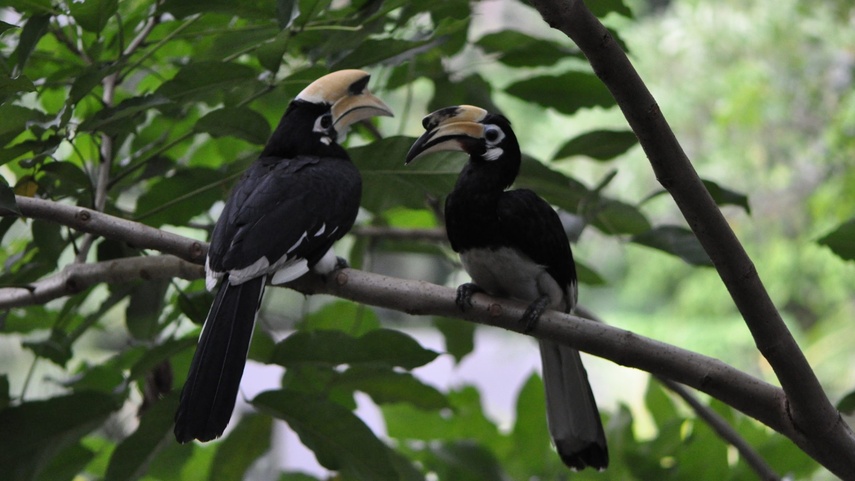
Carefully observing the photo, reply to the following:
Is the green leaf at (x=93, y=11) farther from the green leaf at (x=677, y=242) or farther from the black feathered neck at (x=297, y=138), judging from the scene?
the green leaf at (x=677, y=242)

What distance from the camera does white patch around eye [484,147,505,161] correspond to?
1.53 metres

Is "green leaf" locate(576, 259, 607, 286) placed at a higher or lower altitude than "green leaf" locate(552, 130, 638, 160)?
lower

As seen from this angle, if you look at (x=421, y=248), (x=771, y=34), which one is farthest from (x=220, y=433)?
(x=771, y=34)

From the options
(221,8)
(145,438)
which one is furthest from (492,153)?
(145,438)

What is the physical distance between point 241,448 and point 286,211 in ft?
1.79

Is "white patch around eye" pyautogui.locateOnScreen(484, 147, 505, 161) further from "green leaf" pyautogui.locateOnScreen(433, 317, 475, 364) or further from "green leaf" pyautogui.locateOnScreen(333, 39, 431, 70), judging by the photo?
"green leaf" pyautogui.locateOnScreen(433, 317, 475, 364)

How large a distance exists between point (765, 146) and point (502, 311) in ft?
16.6

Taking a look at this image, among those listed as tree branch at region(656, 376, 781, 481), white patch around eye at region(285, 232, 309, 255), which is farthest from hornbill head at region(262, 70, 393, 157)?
tree branch at region(656, 376, 781, 481)

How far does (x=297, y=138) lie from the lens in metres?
1.63

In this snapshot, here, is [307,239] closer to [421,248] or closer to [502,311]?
[502,311]

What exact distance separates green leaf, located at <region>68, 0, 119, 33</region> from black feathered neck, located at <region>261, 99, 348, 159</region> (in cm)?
35

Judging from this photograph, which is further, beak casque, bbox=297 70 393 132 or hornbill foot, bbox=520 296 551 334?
beak casque, bbox=297 70 393 132

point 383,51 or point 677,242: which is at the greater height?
point 677,242

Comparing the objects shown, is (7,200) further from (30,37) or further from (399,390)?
(399,390)
